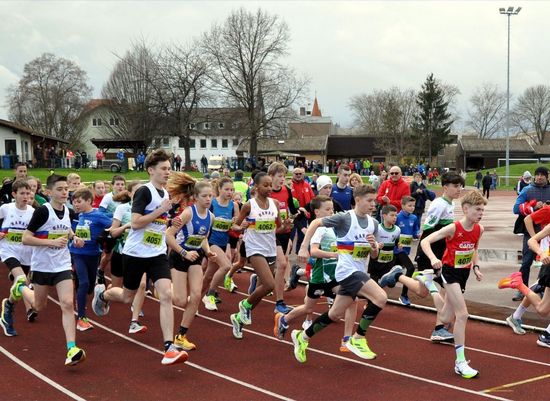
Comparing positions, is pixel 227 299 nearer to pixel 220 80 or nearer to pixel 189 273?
pixel 189 273

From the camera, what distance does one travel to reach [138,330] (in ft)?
27.2

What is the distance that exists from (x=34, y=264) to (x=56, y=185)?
873mm

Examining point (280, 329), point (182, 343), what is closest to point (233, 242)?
point (280, 329)

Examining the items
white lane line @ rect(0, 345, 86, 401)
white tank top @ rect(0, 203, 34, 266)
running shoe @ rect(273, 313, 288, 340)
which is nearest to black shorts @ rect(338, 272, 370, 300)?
running shoe @ rect(273, 313, 288, 340)

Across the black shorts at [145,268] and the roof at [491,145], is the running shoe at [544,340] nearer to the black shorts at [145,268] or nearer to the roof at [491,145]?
the black shorts at [145,268]

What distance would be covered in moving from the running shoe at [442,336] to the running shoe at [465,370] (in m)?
1.32

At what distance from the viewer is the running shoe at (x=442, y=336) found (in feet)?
25.8

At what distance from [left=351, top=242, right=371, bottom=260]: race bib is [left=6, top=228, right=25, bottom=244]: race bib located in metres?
4.51

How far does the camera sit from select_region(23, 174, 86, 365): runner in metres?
6.82

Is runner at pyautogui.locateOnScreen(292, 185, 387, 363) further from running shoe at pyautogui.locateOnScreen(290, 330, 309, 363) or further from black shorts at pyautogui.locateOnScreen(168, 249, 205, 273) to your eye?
black shorts at pyautogui.locateOnScreen(168, 249, 205, 273)

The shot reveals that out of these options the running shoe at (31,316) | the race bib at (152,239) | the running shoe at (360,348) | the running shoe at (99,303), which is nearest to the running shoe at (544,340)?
the running shoe at (360,348)

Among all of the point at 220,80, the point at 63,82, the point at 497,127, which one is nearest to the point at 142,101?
the point at 220,80

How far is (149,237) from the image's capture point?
6.80 metres

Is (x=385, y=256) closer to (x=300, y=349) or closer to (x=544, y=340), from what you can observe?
(x=544, y=340)
